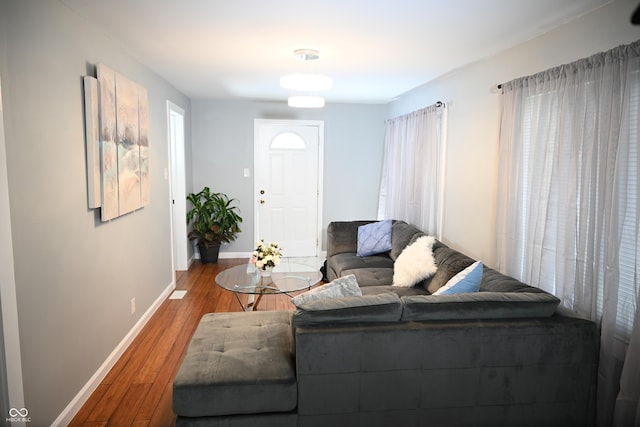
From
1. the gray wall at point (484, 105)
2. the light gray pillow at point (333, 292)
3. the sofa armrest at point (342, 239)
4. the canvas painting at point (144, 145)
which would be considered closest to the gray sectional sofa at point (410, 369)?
the light gray pillow at point (333, 292)

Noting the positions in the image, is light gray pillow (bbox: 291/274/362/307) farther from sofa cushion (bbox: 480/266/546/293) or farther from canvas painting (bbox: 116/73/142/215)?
canvas painting (bbox: 116/73/142/215)

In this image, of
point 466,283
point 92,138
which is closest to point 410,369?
point 466,283

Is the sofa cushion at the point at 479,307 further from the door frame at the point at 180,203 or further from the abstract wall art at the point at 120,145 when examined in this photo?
the door frame at the point at 180,203

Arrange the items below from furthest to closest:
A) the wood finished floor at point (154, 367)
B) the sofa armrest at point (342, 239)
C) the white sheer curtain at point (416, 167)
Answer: the sofa armrest at point (342, 239), the white sheer curtain at point (416, 167), the wood finished floor at point (154, 367)

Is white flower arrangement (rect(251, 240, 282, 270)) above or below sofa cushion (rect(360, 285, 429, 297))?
above

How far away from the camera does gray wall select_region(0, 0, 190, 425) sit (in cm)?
197

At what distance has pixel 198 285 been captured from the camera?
507 cm

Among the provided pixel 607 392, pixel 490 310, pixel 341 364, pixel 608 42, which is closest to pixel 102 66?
pixel 341 364

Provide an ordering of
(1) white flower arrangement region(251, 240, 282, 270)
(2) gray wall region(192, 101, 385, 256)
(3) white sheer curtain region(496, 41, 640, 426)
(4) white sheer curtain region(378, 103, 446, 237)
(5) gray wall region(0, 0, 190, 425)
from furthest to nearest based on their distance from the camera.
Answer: (2) gray wall region(192, 101, 385, 256)
(4) white sheer curtain region(378, 103, 446, 237)
(1) white flower arrangement region(251, 240, 282, 270)
(3) white sheer curtain region(496, 41, 640, 426)
(5) gray wall region(0, 0, 190, 425)

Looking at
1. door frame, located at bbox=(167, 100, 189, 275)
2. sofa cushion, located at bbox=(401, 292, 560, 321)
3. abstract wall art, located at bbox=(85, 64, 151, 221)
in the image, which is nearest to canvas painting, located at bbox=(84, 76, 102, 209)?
abstract wall art, located at bbox=(85, 64, 151, 221)

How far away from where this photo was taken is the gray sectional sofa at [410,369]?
2.05m

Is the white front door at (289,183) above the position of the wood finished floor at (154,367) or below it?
above

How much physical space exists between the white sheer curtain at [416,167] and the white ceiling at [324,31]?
1.92 ft

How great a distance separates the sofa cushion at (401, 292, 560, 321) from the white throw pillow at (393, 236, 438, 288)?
118 centimetres
